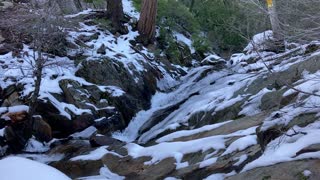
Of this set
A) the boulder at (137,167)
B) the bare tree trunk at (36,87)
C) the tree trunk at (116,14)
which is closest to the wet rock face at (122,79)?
the bare tree trunk at (36,87)

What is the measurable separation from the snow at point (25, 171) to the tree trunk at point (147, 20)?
41.1ft

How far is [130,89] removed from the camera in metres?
12.4

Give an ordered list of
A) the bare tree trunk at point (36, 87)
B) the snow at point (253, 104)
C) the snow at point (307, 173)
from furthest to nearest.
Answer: the bare tree trunk at point (36, 87) < the snow at point (253, 104) < the snow at point (307, 173)

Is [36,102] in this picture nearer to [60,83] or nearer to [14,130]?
[14,130]

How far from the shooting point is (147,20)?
1593 centimetres

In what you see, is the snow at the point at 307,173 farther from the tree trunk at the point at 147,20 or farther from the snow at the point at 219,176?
the tree trunk at the point at 147,20

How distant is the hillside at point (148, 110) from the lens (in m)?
5.27

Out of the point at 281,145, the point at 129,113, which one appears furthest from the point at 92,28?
the point at 281,145

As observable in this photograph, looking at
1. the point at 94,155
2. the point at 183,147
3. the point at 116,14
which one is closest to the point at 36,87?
the point at 94,155

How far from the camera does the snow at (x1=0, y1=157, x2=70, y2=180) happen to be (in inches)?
123

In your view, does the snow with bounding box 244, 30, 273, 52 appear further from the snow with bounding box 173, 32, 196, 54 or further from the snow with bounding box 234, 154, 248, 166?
the snow with bounding box 173, 32, 196, 54

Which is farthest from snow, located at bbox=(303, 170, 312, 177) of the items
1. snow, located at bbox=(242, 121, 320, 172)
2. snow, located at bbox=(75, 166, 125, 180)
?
snow, located at bbox=(75, 166, 125, 180)

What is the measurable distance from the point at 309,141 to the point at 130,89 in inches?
322

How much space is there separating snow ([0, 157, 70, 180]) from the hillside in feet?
0.05
